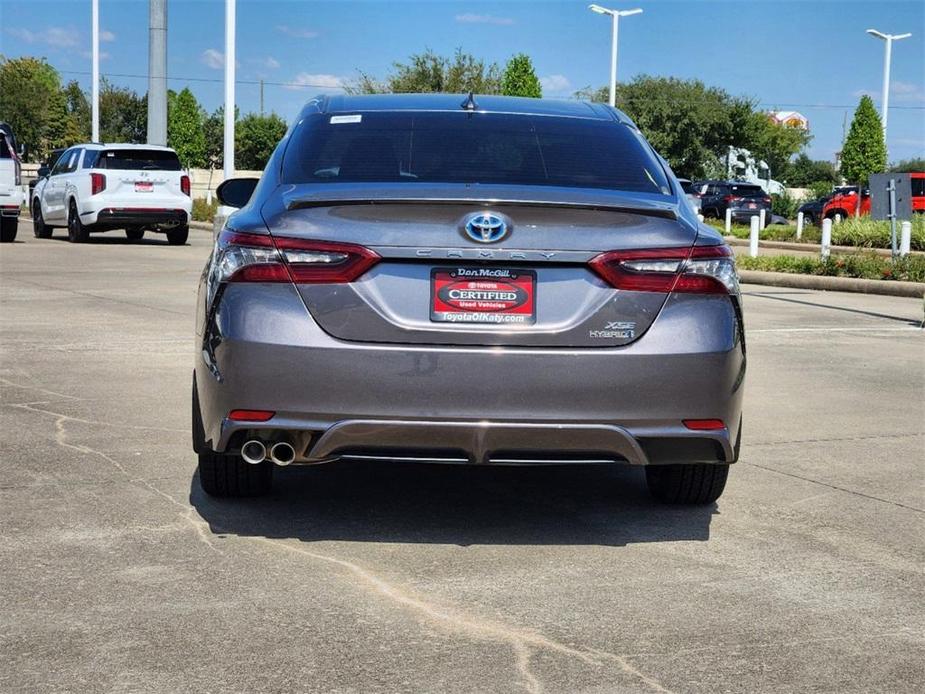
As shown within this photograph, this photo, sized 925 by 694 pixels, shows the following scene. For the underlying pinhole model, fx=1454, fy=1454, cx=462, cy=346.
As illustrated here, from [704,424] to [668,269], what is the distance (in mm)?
567

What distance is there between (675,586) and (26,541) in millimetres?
2356

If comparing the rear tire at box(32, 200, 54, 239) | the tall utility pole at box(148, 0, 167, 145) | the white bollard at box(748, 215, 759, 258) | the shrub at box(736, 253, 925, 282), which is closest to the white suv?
the rear tire at box(32, 200, 54, 239)

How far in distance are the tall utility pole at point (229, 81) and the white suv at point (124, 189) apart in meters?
1.08

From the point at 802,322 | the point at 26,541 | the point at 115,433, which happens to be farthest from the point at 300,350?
the point at 802,322

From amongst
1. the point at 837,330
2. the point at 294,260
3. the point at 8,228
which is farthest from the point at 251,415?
the point at 8,228

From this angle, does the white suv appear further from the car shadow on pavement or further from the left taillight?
the left taillight

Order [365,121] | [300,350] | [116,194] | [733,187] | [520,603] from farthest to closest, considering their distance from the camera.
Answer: [733,187]
[116,194]
[365,121]
[300,350]
[520,603]

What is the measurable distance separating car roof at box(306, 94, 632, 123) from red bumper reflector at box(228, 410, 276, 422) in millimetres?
1599

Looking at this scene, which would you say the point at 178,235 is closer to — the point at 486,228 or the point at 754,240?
the point at 754,240

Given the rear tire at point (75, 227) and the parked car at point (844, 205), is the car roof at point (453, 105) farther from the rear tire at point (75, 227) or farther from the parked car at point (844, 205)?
the parked car at point (844, 205)

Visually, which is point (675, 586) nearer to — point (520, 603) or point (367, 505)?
point (520, 603)

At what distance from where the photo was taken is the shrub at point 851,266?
20672 mm

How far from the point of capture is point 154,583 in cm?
482

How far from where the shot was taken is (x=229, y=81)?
2766cm
